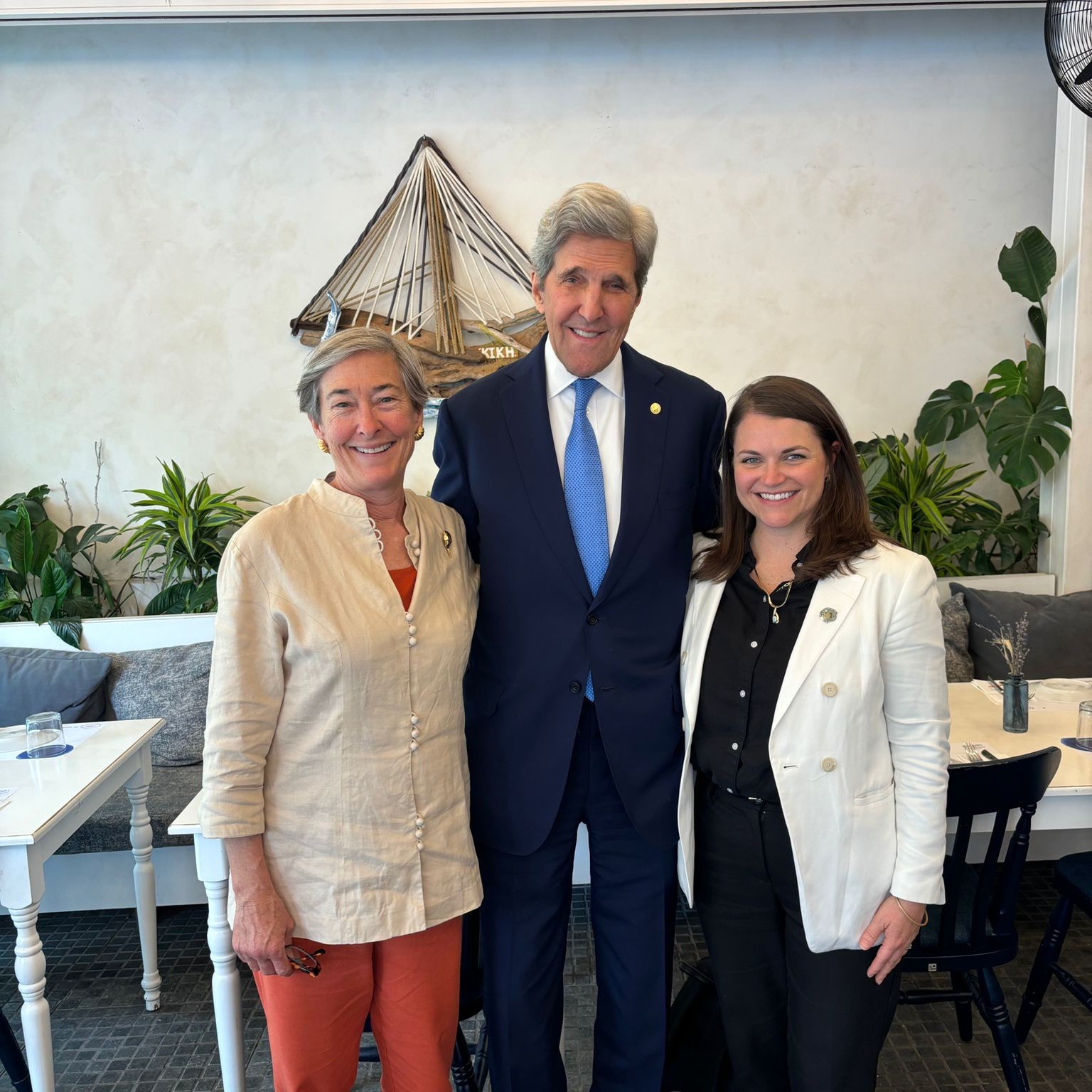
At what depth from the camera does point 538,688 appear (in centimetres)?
182

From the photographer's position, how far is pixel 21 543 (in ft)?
13.0

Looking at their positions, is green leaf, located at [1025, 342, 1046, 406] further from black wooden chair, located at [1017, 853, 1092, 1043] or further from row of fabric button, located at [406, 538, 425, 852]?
row of fabric button, located at [406, 538, 425, 852]

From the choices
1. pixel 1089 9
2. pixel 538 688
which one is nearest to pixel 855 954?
pixel 538 688

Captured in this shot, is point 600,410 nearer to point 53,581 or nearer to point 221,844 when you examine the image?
point 221,844

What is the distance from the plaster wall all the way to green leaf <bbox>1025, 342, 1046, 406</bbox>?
35 centimetres

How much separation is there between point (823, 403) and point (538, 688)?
0.74 m

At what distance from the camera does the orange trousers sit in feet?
5.28

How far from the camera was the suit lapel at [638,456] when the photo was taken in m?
1.82

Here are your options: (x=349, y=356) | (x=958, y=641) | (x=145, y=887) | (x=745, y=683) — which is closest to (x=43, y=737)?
(x=145, y=887)

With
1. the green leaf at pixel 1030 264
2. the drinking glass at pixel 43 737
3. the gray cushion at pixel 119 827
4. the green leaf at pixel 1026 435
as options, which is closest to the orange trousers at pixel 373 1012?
the drinking glass at pixel 43 737

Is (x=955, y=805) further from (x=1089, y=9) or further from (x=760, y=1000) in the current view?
(x=1089, y=9)

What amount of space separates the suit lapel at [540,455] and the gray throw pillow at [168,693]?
7.46 feet

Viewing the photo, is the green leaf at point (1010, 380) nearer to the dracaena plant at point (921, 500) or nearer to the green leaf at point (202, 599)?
the dracaena plant at point (921, 500)

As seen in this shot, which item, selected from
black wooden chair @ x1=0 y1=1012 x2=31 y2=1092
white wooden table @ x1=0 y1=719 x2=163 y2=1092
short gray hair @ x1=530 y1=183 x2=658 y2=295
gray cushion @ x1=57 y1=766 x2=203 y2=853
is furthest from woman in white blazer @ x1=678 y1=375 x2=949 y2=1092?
gray cushion @ x1=57 y1=766 x2=203 y2=853
